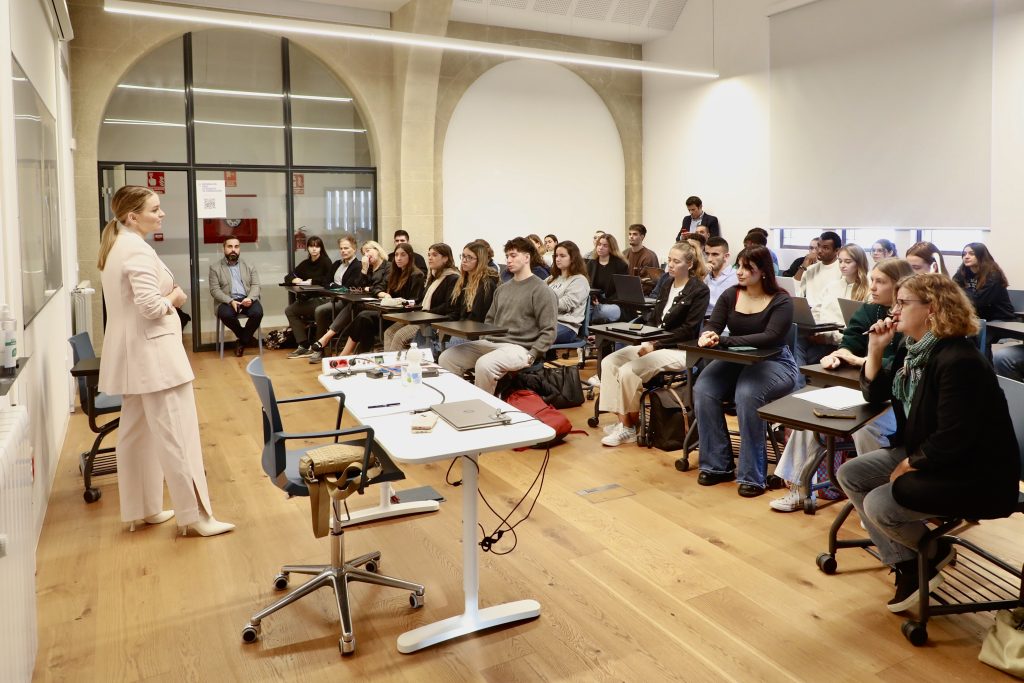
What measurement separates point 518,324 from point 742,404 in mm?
1858

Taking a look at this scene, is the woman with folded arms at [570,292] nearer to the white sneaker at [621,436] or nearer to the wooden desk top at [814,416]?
the white sneaker at [621,436]

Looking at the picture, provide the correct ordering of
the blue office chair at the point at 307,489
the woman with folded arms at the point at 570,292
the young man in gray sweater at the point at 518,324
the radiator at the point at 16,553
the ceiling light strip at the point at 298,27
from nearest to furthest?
the radiator at the point at 16,553 < the blue office chair at the point at 307,489 < the young man in gray sweater at the point at 518,324 < the woman with folded arms at the point at 570,292 < the ceiling light strip at the point at 298,27

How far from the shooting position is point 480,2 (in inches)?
425

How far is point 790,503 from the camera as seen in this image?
4.04 m

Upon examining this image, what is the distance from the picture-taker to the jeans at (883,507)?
286cm

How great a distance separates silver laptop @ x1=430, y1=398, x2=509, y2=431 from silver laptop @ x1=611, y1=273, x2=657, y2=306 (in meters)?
3.89

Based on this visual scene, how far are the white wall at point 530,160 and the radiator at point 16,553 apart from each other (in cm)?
910

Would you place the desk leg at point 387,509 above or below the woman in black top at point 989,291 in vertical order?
below

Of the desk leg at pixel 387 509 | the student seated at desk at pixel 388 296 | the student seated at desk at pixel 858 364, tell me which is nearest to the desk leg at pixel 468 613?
the desk leg at pixel 387 509

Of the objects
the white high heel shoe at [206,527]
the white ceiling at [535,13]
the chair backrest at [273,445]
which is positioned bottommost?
the white high heel shoe at [206,527]

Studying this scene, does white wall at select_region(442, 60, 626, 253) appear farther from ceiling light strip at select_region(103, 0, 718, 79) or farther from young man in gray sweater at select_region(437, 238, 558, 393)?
young man in gray sweater at select_region(437, 238, 558, 393)

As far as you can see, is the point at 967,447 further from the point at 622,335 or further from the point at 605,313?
the point at 605,313

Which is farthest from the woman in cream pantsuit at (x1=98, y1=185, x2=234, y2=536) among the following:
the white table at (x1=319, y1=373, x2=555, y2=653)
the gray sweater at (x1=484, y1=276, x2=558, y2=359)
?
the gray sweater at (x1=484, y1=276, x2=558, y2=359)

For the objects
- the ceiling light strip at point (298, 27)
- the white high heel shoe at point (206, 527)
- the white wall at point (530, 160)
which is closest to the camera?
the white high heel shoe at point (206, 527)
